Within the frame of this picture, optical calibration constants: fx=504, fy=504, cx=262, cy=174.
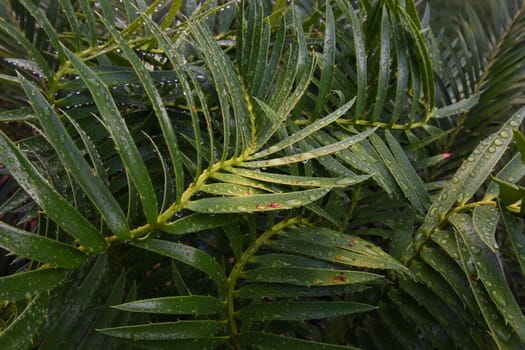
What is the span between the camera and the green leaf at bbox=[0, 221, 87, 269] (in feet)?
0.98

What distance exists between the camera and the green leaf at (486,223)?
385 mm

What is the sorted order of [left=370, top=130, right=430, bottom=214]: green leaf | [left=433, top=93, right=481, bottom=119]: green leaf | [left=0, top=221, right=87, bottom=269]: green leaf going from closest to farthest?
[left=0, top=221, right=87, bottom=269]: green leaf
[left=370, top=130, right=430, bottom=214]: green leaf
[left=433, top=93, right=481, bottom=119]: green leaf

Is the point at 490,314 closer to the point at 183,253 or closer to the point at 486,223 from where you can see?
the point at 486,223

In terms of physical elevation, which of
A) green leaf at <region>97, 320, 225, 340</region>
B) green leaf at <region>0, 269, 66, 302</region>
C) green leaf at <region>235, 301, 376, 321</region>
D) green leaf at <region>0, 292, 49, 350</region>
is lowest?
green leaf at <region>235, 301, 376, 321</region>

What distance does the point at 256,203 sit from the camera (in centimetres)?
37

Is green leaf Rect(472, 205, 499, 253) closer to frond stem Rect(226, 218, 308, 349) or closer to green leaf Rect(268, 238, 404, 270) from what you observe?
green leaf Rect(268, 238, 404, 270)

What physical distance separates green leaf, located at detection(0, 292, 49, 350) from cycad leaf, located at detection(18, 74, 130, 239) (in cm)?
7

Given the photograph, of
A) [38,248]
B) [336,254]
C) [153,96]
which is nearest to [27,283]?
[38,248]

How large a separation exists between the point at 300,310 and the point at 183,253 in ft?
0.42

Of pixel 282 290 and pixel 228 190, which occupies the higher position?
pixel 228 190

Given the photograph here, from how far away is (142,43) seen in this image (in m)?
0.54

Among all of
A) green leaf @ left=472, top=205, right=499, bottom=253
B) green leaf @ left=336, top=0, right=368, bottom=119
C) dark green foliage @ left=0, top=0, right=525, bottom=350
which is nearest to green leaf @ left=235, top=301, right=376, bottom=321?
dark green foliage @ left=0, top=0, right=525, bottom=350

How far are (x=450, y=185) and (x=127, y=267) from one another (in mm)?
359

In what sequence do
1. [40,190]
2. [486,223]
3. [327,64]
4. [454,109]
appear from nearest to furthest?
1. [40,190]
2. [486,223]
3. [327,64]
4. [454,109]
